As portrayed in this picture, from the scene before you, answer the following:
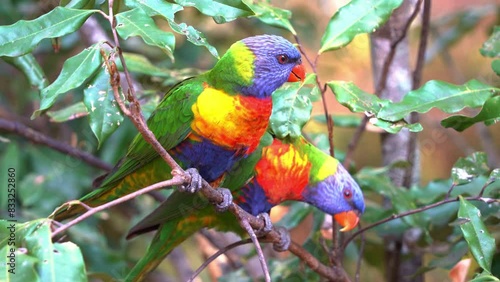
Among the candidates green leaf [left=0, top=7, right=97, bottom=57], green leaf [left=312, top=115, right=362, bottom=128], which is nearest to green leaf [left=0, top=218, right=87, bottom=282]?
green leaf [left=0, top=7, right=97, bottom=57]

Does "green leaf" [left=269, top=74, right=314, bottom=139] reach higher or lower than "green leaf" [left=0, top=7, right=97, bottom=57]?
lower

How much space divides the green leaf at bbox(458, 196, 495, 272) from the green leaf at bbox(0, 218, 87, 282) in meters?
0.89

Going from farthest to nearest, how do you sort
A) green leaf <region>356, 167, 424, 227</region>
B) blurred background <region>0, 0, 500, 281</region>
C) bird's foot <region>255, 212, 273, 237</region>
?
blurred background <region>0, 0, 500, 281</region>
green leaf <region>356, 167, 424, 227</region>
bird's foot <region>255, 212, 273, 237</region>

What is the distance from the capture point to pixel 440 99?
1553 millimetres

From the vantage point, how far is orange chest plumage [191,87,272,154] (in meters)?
1.64

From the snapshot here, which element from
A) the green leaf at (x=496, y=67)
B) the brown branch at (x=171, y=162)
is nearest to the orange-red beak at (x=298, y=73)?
the brown branch at (x=171, y=162)

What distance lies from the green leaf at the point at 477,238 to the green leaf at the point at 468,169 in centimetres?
19

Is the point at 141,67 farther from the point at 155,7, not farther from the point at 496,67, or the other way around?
the point at 496,67

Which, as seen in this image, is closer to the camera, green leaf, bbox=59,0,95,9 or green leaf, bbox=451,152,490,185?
green leaf, bbox=59,0,95,9

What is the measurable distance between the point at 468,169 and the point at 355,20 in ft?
1.65

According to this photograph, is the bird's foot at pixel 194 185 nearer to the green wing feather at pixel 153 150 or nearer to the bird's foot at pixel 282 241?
the green wing feather at pixel 153 150

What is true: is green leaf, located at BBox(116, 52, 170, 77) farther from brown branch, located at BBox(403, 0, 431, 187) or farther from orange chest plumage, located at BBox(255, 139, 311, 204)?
brown branch, located at BBox(403, 0, 431, 187)

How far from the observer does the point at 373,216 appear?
226 cm

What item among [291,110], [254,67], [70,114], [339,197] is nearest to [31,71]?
[70,114]
